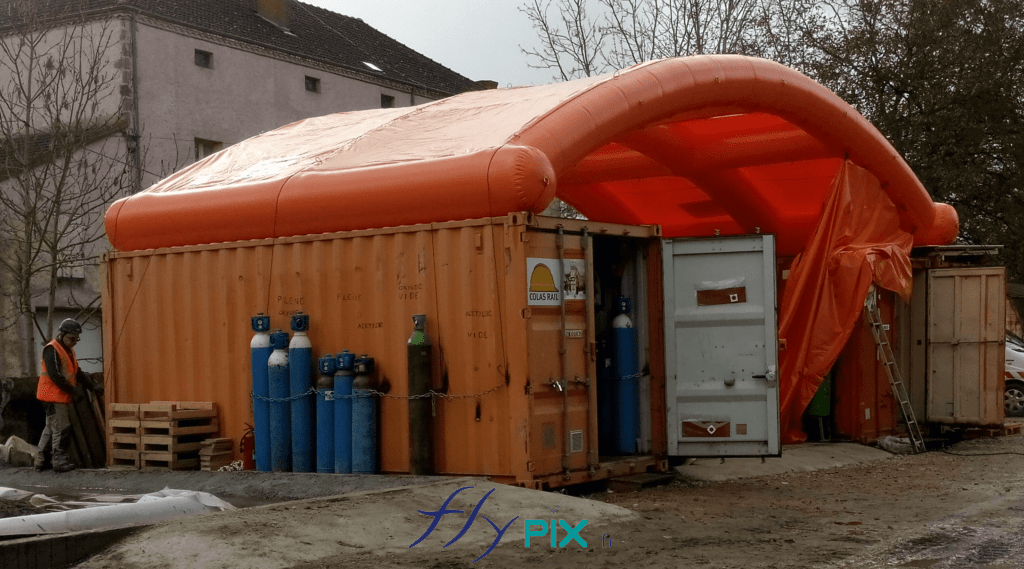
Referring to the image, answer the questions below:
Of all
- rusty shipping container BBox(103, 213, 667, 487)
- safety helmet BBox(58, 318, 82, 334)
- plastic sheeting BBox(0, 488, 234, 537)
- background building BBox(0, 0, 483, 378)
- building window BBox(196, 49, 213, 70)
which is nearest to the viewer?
plastic sheeting BBox(0, 488, 234, 537)

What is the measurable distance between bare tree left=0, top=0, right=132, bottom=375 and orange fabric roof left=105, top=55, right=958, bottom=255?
5.98 metres

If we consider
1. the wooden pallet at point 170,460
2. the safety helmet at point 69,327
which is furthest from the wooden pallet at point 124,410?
the safety helmet at point 69,327

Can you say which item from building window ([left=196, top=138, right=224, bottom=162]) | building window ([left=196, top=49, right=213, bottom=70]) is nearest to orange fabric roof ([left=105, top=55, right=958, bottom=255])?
building window ([left=196, top=138, right=224, bottom=162])

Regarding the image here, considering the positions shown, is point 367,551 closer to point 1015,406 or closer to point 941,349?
point 941,349

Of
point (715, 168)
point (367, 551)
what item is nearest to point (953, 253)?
point (715, 168)

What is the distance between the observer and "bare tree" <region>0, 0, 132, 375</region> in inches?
728

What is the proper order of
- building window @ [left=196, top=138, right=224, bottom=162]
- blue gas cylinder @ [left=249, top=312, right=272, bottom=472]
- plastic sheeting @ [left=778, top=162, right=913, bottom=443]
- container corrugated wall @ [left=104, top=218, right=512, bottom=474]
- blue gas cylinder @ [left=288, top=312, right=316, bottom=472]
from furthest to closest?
1. building window @ [left=196, top=138, right=224, bottom=162]
2. plastic sheeting @ [left=778, top=162, right=913, bottom=443]
3. blue gas cylinder @ [left=249, top=312, right=272, bottom=472]
4. blue gas cylinder @ [left=288, top=312, right=316, bottom=472]
5. container corrugated wall @ [left=104, top=218, right=512, bottom=474]

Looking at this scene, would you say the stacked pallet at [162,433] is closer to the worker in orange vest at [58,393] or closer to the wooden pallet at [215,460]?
the wooden pallet at [215,460]

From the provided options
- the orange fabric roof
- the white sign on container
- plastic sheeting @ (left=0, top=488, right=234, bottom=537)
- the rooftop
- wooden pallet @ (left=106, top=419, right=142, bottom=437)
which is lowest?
plastic sheeting @ (left=0, top=488, right=234, bottom=537)

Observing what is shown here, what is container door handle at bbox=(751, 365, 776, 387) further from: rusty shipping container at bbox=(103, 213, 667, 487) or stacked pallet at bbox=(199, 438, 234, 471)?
stacked pallet at bbox=(199, 438, 234, 471)

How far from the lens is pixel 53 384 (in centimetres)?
1235

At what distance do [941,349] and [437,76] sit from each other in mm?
27487

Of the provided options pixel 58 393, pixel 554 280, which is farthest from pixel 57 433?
pixel 554 280

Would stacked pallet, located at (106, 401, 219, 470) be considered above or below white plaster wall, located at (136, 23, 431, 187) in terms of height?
below
